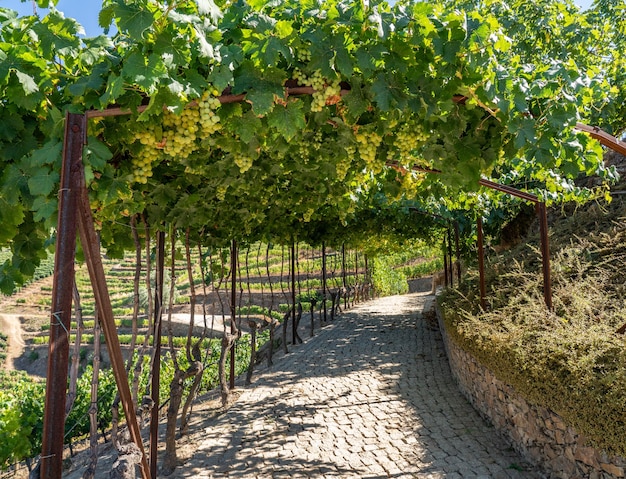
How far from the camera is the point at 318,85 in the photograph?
1.90 metres

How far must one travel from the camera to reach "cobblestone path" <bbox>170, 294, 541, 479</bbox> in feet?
12.2

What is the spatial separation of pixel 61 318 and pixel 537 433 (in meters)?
3.61

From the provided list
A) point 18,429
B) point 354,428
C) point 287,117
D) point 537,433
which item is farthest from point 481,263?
point 18,429

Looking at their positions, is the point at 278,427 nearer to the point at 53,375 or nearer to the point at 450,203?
the point at 450,203

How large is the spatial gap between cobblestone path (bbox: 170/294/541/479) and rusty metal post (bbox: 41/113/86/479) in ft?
8.44

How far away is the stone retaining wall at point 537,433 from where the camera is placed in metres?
2.93

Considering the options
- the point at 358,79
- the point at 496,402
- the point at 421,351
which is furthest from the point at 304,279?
the point at 358,79

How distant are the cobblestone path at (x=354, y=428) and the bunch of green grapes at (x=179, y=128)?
9.20 ft

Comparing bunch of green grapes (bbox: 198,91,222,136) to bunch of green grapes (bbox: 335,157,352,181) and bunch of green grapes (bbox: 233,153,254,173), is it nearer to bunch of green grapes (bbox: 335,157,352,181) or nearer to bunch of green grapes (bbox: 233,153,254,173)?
bunch of green grapes (bbox: 233,153,254,173)

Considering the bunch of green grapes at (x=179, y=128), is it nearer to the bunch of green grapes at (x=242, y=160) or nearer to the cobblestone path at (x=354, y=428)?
the bunch of green grapes at (x=242, y=160)

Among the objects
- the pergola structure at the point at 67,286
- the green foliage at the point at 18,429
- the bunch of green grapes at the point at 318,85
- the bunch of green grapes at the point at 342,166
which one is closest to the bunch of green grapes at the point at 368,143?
the bunch of green grapes at the point at 342,166

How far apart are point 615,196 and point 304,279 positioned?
21.2 meters

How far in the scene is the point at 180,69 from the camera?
174 cm

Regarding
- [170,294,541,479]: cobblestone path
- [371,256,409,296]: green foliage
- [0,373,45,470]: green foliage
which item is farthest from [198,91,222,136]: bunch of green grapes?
[371,256,409,296]: green foliage
